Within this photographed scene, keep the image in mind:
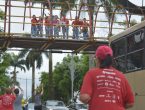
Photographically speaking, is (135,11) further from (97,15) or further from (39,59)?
(39,59)

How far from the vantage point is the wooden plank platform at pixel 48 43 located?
759 inches

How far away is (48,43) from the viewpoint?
1950 centimetres

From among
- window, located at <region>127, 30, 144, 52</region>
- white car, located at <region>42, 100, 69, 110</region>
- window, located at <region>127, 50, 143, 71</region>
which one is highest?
window, located at <region>127, 30, 144, 52</region>

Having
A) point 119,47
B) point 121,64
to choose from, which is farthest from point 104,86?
point 119,47

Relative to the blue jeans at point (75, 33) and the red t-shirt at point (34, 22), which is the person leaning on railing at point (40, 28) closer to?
the red t-shirt at point (34, 22)

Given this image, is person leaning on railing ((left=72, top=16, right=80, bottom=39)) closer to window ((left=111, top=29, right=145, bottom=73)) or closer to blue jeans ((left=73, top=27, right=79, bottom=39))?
blue jeans ((left=73, top=27, right=79, bottom=39))

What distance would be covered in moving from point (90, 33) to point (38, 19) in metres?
2.20

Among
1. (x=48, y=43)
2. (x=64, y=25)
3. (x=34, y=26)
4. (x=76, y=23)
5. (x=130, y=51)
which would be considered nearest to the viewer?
(x=130, y=51)

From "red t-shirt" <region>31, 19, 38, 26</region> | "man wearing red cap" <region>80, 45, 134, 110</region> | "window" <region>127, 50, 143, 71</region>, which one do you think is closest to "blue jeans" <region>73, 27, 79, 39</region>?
"red t-shirt" <region>31, 19, 38, 26</region>

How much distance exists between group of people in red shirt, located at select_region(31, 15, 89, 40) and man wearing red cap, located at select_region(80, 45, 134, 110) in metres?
13.8

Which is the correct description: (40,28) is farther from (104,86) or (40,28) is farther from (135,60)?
(104,86)

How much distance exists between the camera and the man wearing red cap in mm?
5836

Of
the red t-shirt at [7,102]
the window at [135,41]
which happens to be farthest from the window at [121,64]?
the red t-shirt at [7,102]

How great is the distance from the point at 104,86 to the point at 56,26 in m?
14.5
